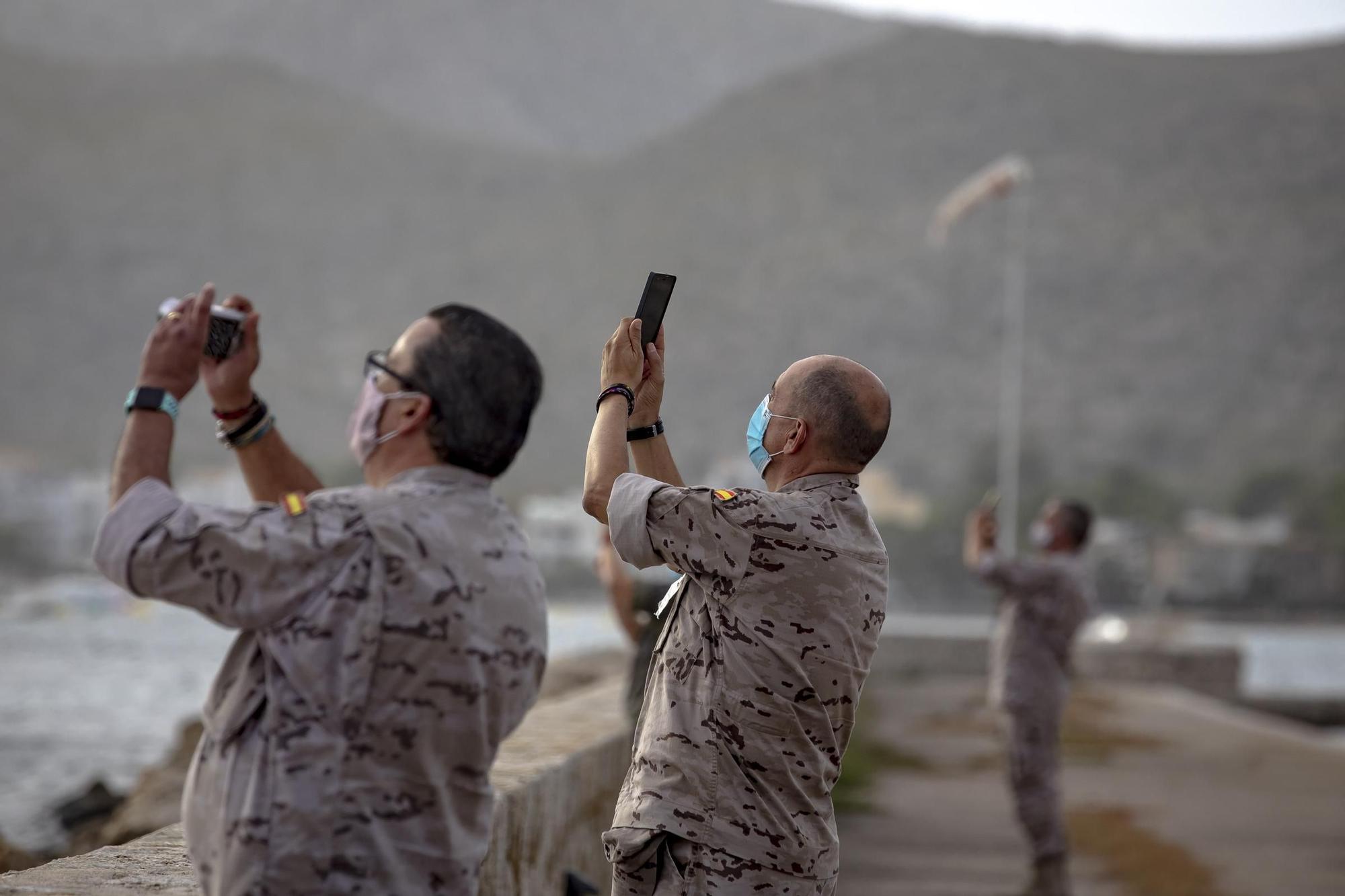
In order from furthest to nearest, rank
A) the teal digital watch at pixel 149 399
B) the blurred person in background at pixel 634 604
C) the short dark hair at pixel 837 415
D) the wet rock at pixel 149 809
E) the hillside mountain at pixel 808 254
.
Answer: the hillside mountain at pixel 808 254 → the wet rock at pixel 149 809 → the blurred person in background at pixel 634 604 → the short dark hair at pixel 837 415 → the teal digital watch at pixel 149 399

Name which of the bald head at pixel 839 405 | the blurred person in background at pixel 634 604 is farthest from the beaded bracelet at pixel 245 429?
the blurred person in background at pixel 634 604

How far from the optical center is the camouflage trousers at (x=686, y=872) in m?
2.69

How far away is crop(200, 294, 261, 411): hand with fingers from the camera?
2.32 metres

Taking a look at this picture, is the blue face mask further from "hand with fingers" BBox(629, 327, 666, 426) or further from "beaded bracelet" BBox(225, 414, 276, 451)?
"beaded bracelet" BBox(225, 414, 276, 451)

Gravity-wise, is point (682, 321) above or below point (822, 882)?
above

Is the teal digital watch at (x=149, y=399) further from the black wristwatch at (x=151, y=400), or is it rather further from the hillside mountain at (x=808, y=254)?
the hillside mountain at (x=808, y=254)

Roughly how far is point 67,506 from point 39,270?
5877 centimetres

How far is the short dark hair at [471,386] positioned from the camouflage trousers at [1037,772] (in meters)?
5.02

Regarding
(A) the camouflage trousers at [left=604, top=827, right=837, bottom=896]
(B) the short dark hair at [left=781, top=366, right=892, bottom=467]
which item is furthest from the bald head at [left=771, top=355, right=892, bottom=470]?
(A) the camouflage trousers at [left=604, top=827, right=837, bottom=896]

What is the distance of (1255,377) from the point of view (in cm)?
14600

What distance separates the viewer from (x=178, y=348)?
7.03ft

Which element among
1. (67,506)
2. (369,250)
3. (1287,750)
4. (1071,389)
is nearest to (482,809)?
(1287,750)

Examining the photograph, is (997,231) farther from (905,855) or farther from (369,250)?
(905,855)

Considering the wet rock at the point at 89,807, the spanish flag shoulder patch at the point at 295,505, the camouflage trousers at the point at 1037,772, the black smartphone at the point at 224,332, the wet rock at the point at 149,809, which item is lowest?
the wet rock at the point at 89,807
